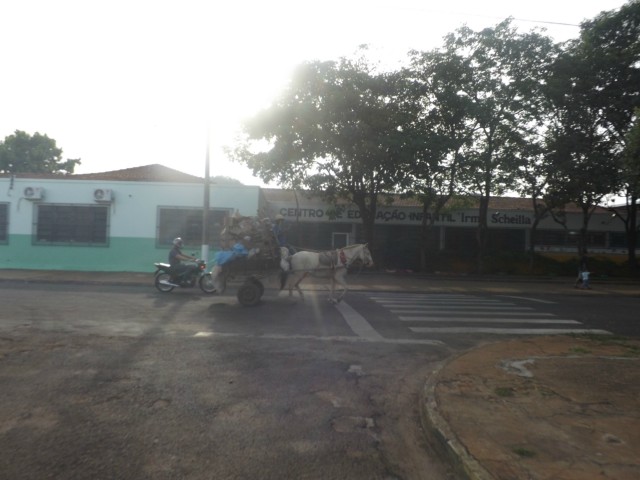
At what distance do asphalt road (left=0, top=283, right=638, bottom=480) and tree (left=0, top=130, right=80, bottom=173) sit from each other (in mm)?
35871

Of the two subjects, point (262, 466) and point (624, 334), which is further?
point (624, 334)

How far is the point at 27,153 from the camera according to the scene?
4247 centimetres

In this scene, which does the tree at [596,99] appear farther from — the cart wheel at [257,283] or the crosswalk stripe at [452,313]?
the cart wheel at [257,283]

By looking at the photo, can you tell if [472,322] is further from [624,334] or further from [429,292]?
[429,292]

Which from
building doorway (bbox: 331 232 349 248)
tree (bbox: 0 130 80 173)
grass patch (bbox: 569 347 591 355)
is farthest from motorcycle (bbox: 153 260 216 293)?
tree (bbox: 0 130 80 173)

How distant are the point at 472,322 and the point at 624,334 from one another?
2.86m

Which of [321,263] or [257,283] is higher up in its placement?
[321,263]

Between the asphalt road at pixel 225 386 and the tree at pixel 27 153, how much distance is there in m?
35.9

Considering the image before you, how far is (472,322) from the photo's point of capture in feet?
35.3

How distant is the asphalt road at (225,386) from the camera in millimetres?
4027

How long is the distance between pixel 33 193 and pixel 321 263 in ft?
51.5

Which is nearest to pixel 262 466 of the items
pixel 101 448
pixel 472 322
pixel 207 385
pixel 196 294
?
pixel 101 448

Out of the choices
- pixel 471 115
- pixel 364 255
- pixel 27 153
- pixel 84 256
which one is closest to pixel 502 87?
pixel 471 115

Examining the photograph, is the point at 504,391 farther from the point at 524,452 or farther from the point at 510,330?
the point at 510,330
